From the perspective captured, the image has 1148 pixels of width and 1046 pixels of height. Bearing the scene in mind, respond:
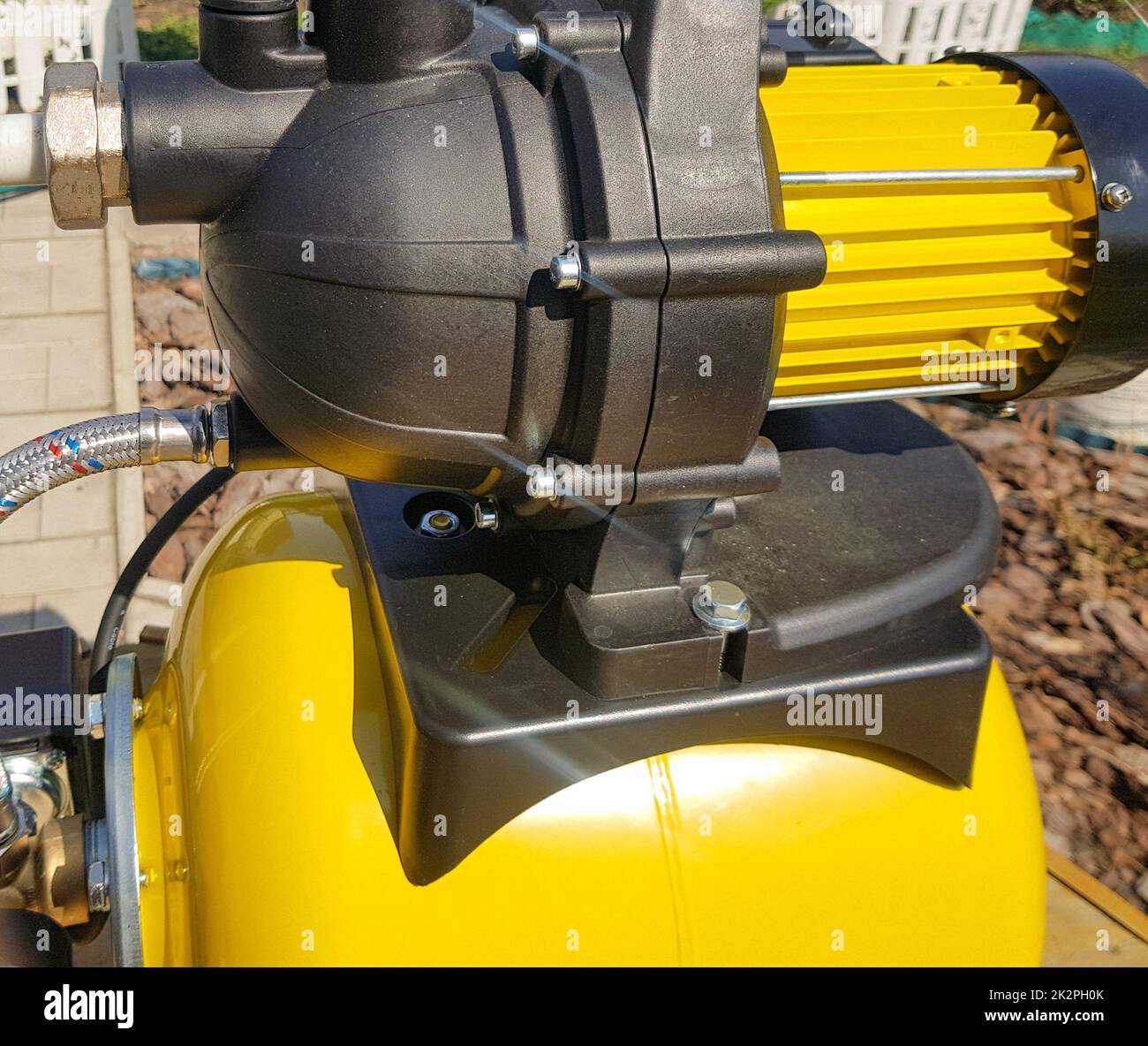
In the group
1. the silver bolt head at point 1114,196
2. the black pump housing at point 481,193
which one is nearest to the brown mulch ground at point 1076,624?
the silver bolt head at point 1114,196

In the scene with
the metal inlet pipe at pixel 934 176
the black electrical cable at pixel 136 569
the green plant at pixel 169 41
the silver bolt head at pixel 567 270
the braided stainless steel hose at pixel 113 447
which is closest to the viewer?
the silver bolt head at pixel 567 270

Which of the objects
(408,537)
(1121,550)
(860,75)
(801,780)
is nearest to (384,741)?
(408,537)

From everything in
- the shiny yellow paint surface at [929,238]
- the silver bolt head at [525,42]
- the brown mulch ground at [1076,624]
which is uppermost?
the silver bolt head at [525,42]

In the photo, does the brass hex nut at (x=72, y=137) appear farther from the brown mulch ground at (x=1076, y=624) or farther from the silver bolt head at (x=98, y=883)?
the brown mulch ground at (x=1076, y=624)

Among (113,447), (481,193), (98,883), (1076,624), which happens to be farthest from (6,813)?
(1076,624)

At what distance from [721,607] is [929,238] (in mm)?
350

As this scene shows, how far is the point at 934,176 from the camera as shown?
3.01 ft

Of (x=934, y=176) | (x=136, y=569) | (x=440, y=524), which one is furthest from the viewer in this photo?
(x=136, y=569)

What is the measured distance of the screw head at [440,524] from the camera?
3.69ft

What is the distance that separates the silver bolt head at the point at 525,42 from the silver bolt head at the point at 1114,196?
47 centimetres

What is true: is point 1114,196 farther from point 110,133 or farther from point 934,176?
point 110,133

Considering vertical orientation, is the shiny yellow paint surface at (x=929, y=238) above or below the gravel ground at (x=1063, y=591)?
above

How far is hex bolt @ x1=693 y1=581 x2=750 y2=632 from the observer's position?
98 cm
